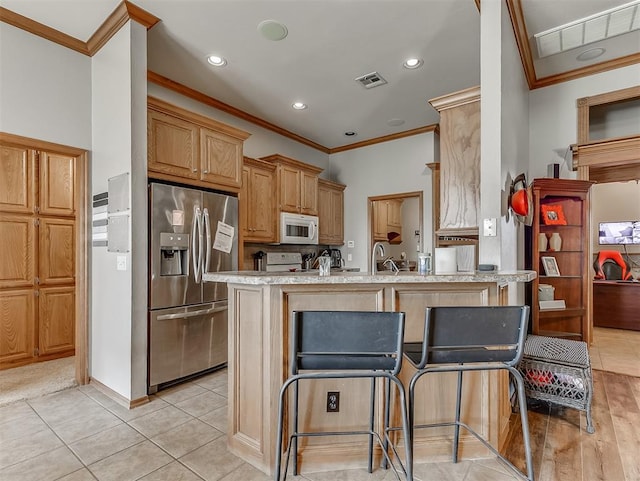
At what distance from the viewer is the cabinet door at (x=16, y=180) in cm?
349

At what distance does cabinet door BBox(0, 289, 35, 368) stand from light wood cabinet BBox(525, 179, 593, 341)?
204 inches

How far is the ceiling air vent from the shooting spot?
3.61 metres

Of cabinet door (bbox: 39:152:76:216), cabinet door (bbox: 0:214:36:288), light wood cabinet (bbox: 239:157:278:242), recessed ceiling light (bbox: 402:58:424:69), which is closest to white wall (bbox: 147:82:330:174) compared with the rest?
light wood cabinet (bbox: 239:157:278:242)

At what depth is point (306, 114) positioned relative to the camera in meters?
4.66

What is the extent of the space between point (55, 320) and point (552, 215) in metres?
5.51

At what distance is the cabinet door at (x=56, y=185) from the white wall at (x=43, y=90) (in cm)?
88

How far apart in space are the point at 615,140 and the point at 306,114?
Result: 3520 mm

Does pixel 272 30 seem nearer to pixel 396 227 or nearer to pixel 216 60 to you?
pixel 216 60

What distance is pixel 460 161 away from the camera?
9.45 feet

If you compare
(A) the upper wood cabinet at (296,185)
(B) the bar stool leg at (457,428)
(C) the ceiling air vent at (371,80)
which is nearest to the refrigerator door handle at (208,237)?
(A) the upper wood cabinet at (296,185)

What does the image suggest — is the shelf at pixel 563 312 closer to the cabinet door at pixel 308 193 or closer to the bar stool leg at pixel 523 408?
the bar stool leg at pixel 523 408

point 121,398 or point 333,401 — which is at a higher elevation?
point 333,401

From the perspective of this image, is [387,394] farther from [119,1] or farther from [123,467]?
[119,1]

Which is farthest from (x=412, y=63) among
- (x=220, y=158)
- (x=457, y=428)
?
(x=457, y=428)
